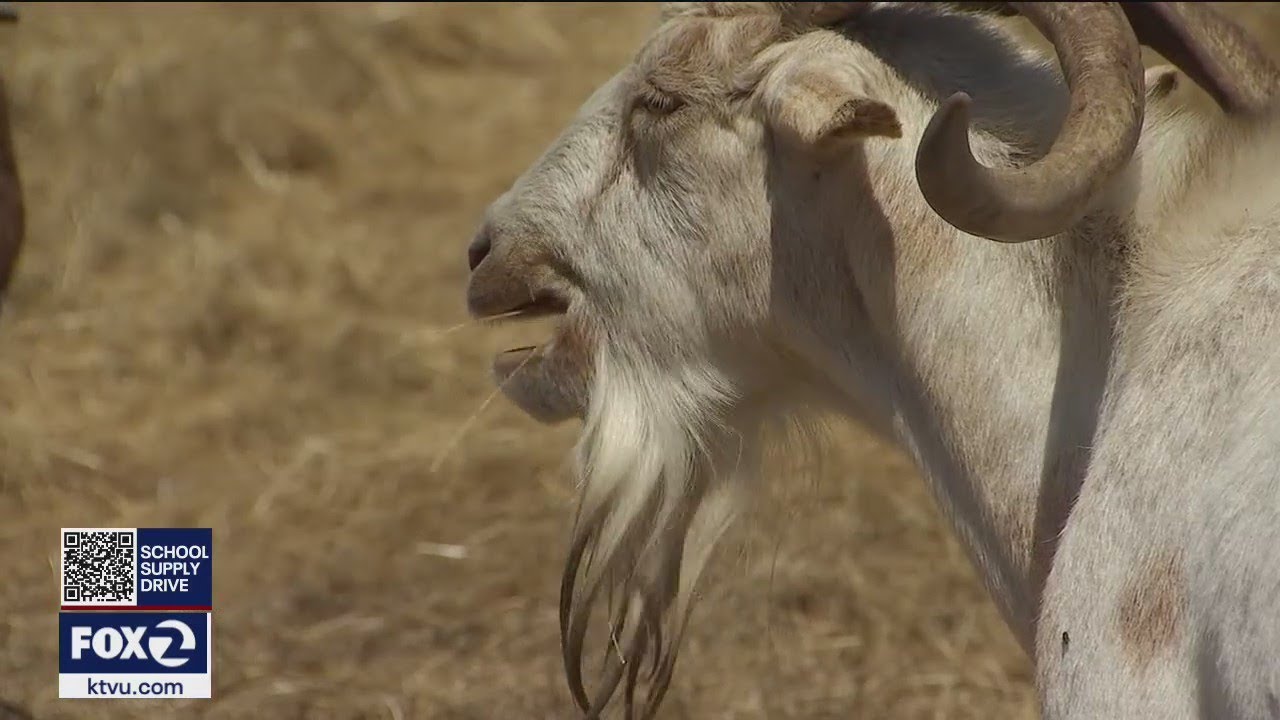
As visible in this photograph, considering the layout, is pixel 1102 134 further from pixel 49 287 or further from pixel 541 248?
pixel 49 287

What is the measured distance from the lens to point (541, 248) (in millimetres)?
2930

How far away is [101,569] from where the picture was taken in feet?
12.1

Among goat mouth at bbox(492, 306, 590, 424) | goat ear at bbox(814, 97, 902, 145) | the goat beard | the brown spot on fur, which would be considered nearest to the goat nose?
goat mouth at bbox(492, 306, 590, 424)

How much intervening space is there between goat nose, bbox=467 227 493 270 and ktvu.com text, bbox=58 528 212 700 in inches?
41.7

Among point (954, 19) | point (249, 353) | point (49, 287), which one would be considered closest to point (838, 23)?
point (954, 19)

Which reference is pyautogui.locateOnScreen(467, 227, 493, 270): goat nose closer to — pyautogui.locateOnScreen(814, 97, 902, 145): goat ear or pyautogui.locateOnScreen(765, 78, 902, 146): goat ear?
pyautogui.locateOnScreen(765, 78, 902, 146): goat ear

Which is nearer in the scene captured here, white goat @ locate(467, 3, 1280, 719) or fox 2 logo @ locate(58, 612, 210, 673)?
white goat @ locate(467, 3, 1280, 719)

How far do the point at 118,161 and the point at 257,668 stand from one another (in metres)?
3.89

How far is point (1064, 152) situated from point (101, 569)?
2.30 m

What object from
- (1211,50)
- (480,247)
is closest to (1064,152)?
(1211,50)

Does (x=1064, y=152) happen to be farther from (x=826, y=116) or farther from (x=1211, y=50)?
(x=1211, y=50)

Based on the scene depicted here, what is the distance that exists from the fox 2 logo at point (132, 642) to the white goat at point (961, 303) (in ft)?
3.12

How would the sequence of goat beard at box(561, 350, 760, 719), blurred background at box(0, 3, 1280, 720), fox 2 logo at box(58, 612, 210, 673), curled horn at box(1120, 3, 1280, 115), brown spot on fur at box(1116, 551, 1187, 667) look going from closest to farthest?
brown spot on fur at box(1116, 551, 1187, 667), curled horn at box(1120, 3, 1280, 115), goat beard at box(561, 350, 760, 719), fox 2 logo at box(58, 612, 210, 673), blurred background at box(0, 3, 1280, 720)

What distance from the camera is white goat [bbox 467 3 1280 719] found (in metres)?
2.21
